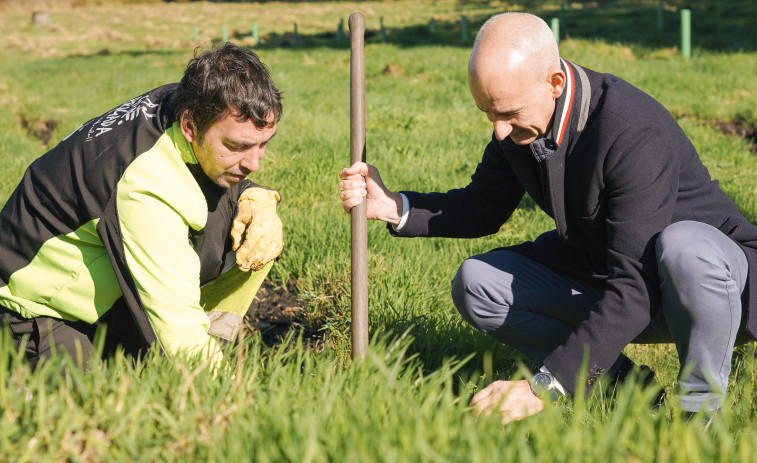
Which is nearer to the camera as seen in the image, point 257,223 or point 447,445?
point 447,445

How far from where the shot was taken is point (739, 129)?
8.02 metres

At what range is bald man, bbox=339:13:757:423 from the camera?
8.33 ft

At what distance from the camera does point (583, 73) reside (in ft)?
9.20

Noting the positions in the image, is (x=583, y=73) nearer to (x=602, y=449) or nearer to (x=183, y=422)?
(x=602, y=449)

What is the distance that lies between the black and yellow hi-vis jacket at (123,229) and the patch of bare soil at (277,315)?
37.6 inches

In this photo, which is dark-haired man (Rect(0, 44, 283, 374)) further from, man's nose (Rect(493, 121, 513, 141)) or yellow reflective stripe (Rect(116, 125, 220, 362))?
man's nose (Rect(493, 121, 513, 141))

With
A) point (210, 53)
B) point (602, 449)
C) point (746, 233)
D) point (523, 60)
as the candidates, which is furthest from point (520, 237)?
point (602, 449)

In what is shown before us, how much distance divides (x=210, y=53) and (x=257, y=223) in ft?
2.48

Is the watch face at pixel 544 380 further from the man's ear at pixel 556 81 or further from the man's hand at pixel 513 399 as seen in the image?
the man's ear at pixel 556 81

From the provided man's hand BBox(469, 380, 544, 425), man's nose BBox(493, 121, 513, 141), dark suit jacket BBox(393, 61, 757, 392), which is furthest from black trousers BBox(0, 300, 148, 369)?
dark suit jacket BBox(393, 61, 757, 392)

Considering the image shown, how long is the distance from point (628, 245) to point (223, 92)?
5.17ft

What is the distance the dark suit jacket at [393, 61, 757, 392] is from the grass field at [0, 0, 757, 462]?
0.30m

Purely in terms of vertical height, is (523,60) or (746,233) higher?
(523,60)

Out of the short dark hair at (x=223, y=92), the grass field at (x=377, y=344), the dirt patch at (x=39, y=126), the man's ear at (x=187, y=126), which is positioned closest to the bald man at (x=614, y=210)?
the grass field at (x=377, y=344)
